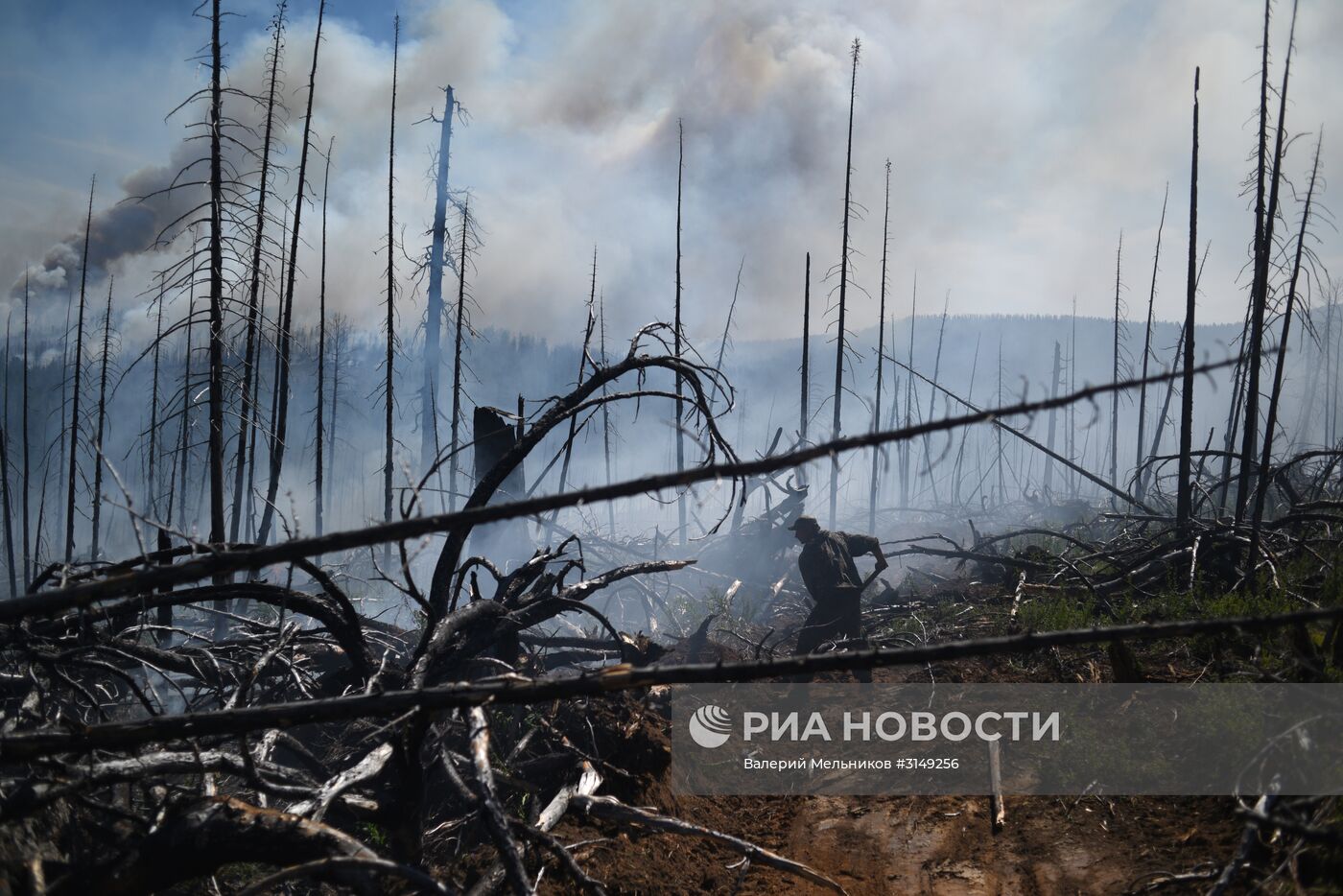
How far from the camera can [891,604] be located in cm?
875

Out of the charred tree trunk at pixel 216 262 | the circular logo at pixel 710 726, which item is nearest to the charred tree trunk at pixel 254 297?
the charred tree trunk at pixel 216 262

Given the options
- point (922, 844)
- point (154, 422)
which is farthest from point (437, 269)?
point (922, 844)

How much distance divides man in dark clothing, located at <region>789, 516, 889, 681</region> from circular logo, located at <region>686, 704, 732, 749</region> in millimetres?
1651

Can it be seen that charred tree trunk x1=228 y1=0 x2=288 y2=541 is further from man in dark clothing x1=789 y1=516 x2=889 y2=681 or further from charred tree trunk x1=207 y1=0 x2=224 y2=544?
man in dark clothing x1=789 y1=516 x2=889 y2=681

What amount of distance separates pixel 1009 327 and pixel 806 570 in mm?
165565

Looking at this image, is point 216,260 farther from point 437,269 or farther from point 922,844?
point 437,269

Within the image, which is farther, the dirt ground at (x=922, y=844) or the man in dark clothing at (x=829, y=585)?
the man in dark clothing at (x=829, y=585)

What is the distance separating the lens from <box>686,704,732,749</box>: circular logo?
202 inches

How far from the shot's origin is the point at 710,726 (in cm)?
→ 529

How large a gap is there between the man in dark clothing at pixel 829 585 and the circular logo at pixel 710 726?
5.42ft

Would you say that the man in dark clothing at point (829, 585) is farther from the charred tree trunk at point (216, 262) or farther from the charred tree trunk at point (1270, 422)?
the charred tree trunk at point (216, 262)

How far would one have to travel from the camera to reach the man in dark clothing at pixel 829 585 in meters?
7.19

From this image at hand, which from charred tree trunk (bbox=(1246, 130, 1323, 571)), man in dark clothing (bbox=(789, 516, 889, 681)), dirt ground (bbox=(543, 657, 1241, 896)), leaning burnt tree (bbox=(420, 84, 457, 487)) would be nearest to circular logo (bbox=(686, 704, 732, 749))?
dirt ground (bbox=(543, 657, 1241, 896))

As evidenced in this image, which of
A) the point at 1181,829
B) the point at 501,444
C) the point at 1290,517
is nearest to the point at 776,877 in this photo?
the point at 1181,829
